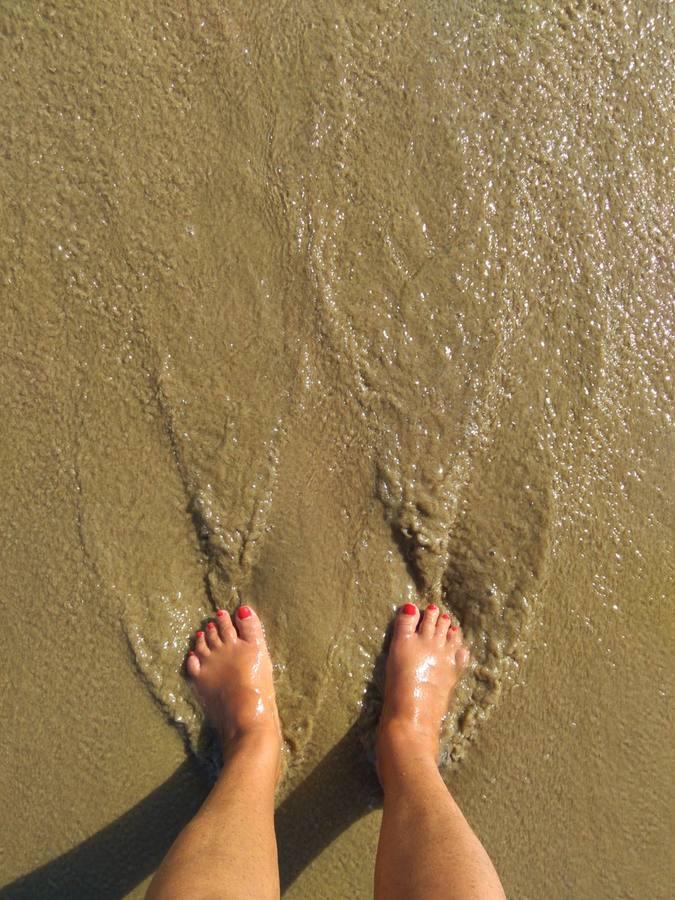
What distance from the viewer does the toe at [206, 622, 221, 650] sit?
204 centimetres

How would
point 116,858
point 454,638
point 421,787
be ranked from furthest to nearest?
point 454,638 < point 116,858 < point 421,787

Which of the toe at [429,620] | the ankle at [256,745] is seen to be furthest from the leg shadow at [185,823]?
the toe at [429,620]

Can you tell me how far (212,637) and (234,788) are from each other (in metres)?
0.40

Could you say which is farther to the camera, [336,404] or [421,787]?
[336,404]

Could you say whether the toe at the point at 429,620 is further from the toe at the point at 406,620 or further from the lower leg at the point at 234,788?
the lower leg at the point at 234,788

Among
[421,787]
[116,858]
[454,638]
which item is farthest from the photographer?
[454,638]

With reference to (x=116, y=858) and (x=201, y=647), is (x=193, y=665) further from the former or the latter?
(x=116, y=858)

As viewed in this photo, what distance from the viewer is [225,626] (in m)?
2.06

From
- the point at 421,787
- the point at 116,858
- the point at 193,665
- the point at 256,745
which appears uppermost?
the point at 193,665

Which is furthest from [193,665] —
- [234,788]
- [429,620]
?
[429,620]

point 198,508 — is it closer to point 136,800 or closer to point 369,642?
point 369,642

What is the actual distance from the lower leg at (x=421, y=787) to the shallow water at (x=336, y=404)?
10cm

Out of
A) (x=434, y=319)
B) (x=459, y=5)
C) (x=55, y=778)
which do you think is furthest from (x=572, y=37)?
(x=55, y=778)

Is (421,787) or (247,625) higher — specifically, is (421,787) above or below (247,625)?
below
